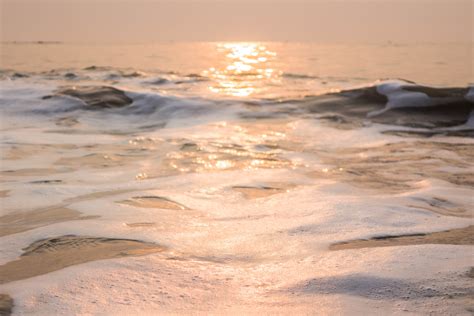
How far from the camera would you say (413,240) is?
2760 mm

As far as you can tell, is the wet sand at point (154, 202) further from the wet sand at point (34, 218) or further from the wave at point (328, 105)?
the wave at point (328, 105)

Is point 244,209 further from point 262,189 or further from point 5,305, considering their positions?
point 5,305

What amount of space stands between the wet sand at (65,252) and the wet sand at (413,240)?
0.96m

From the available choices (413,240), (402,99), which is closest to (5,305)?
(413,240)

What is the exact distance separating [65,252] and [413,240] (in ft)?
5.73

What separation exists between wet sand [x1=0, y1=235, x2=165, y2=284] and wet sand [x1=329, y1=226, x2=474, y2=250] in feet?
3.14

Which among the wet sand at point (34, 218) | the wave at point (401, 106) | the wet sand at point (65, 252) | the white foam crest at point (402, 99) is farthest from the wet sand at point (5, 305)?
the white foam crest at point (402, 99)

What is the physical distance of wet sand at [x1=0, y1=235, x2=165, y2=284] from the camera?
2373 mm

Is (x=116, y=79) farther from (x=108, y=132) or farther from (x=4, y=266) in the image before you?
(x=4, y=266)

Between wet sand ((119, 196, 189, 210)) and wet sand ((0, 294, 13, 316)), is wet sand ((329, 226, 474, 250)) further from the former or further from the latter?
wet sand ((0, 294, 13, 316))

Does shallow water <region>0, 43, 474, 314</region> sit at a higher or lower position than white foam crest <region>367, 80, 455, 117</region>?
lower

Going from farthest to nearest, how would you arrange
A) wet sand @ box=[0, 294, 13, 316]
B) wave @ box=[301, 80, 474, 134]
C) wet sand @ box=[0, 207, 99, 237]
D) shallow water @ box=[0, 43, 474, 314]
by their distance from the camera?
1. wave @ box=[301, 80, 474, 134]
2. wet sand @ box=[0, 207, 99, 237]
3. shallow water @ box=[0, 43, 474, 314]
4. wet sand @ box=[0, 294, 13, 316]

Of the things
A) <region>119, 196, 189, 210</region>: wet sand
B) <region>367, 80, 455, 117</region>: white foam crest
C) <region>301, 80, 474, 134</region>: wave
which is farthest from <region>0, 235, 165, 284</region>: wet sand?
<region>367, 80, 455, 117</region>: white foam crest

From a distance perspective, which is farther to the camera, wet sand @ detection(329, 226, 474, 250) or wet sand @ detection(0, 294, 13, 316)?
wet sand @ detection(329, 226, 474, 250)
